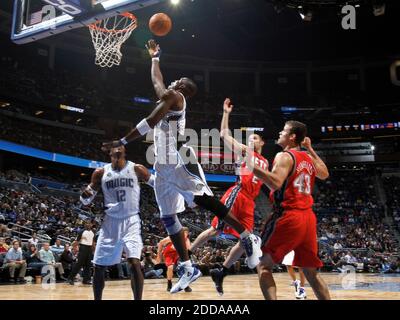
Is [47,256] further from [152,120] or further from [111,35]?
[152,120]

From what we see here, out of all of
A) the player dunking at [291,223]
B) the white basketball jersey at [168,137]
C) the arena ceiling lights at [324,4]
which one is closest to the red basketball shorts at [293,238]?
the player dunking at [291,223]

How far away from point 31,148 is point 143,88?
11.0 metres

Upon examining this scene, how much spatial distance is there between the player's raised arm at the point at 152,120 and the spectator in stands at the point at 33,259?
8.45 metres

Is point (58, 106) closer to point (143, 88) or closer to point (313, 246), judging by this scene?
point (143, 88)

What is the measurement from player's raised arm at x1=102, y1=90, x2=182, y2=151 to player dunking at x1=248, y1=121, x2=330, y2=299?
1.15 meters

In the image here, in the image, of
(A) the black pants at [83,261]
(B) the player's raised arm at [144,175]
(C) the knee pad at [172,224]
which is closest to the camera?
(C) the knee pad at [172,224]

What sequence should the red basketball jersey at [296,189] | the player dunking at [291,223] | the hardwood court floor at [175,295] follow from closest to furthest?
1. the player dunking at [291,223]
2. the red basketball jersey at [296,189]
3. the hardwood court floor at [175,295]

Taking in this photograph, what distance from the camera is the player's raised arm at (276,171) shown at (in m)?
3.45

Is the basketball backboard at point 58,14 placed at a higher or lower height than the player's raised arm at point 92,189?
higher

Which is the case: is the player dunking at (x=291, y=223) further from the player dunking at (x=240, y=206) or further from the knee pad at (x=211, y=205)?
the player dunking at (x=240, y=206)

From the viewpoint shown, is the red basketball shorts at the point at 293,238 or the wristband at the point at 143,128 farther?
the wristband at the point at 143,128

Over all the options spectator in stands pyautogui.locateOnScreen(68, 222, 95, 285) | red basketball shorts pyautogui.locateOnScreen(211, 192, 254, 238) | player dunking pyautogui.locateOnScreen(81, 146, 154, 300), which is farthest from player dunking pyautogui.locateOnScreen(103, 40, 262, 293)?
spectator in stands pyautogui.locateOnScreen(68, 222, 95, 285)

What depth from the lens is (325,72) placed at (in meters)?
35.7

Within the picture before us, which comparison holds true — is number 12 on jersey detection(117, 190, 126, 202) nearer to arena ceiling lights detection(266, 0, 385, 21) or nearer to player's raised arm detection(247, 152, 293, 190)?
player's raised arm detection(247, 152, 293, 190)
